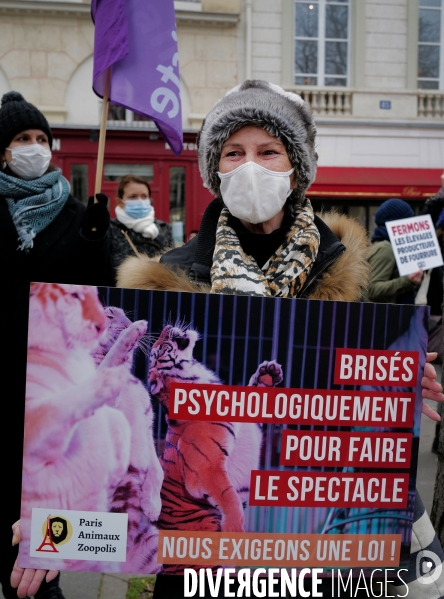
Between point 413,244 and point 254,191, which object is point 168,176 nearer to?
point 413,244

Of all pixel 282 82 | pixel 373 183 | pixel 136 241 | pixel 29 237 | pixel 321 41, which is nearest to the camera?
pixel 29 237

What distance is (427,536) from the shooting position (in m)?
1.70

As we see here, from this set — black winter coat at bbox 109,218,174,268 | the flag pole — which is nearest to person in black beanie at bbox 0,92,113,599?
the flag pole

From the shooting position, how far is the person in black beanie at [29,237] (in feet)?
9.31

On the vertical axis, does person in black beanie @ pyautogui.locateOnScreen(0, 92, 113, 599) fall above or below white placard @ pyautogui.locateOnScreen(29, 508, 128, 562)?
above

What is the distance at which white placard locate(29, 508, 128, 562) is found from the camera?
1.55 meters

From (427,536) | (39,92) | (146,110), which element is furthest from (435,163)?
(427,536)

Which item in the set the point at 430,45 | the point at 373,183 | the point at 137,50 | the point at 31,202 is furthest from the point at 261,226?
the point at 430,45

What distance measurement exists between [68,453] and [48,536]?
212 mm

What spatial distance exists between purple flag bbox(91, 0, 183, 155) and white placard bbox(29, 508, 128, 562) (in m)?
1.76

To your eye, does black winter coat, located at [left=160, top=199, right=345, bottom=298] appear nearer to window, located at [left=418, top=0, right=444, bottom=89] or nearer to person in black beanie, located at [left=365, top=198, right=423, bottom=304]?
person in black beanie, located at [left=365, top=198, right=423, bottom=304]

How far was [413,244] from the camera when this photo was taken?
5539 mm

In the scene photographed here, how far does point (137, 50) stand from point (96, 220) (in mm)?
740

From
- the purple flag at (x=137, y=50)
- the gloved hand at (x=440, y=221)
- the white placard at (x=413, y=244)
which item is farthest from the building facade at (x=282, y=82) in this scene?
the purple flag at (x=137, y=50)
